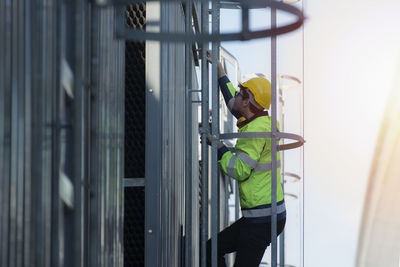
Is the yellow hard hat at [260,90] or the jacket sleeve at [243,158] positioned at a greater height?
the yellow hard hat at [260,90]

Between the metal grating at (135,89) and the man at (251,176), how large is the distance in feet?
2.62

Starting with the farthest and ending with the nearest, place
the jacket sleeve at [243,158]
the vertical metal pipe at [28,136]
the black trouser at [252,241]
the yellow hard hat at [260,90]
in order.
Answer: the yellow hard hat at [260,90] → the black trouser at [252,241] → the jacket sleeve at [243,158] → the vertical metal pipe at [28,136]

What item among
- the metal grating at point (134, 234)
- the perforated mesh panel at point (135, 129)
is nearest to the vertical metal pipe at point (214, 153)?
the perforated mesh panel at point (135, 129)

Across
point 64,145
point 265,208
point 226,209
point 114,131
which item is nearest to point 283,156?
point 226,209

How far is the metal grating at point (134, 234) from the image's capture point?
820 cm

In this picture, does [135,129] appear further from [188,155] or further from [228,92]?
[228,92]

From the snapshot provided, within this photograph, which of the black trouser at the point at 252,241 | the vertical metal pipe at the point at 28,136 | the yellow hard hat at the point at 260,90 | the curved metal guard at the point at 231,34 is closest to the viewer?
the curved metal guard at the point at 231,34

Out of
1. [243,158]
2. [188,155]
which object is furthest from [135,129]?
[243,158]

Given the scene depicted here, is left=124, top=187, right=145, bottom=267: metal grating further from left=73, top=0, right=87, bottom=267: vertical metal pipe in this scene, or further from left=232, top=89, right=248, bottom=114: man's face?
left=73, top=0, right=87, bottom=267: vertical metal pipe

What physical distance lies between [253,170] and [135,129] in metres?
1.36

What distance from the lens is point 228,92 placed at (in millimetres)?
8266

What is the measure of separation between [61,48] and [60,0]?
274 millimetres

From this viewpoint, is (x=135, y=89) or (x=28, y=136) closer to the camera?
(x=28, y=136)

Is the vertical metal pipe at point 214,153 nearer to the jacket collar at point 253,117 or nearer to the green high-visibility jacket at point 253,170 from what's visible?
the green high-visibility jacket at point 253,170
